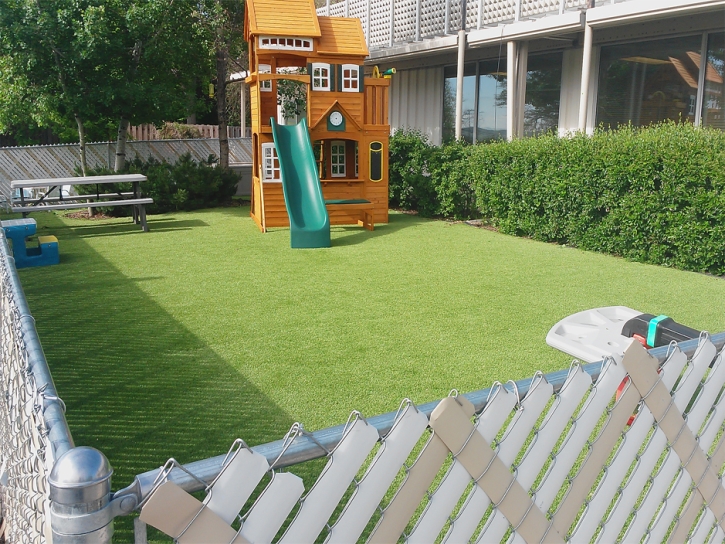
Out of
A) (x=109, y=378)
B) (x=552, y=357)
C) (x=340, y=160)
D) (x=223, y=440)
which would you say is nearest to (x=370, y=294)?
(x=552, y=357)

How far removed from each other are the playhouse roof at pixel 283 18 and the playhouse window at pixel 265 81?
2.52 ft

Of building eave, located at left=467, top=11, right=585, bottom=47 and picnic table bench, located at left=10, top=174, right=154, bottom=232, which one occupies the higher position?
building eave, located at left=467, top=11, right=585, bottom=47

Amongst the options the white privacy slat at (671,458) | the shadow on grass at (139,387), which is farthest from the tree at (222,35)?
the white privacy slat at (671,458)

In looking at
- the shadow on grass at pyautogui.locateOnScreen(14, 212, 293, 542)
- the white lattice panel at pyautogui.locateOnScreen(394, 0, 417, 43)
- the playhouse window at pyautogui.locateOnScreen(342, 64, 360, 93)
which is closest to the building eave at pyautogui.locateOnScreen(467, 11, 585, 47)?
the playhouse window at pyautogui.locateOnScreen(342, 64, 360, 93)

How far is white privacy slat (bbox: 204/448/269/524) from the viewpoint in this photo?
3.87 feet

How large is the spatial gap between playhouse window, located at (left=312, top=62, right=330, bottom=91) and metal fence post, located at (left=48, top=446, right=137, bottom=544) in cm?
1264

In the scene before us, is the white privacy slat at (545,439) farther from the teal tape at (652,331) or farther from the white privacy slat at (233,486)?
the teal tape at (652,331)

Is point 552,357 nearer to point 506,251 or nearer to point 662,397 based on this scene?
point 662,397

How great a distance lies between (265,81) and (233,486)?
43.2 feet

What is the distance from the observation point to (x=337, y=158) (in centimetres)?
1347

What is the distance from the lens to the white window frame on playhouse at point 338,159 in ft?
44.1

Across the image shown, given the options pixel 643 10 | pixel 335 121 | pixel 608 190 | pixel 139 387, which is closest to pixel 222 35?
pixel 335 121

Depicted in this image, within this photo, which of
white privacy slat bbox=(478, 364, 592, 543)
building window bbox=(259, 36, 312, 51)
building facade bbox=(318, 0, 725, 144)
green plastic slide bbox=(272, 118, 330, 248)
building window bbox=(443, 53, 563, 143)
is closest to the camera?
A: white privacy slat bbox=(478, 364, 592, 543)

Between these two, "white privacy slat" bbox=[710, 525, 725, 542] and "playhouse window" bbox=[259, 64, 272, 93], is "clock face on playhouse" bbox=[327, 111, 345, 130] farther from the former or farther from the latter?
"white privacy slat" bbox=[710, 525, 725, 542]
